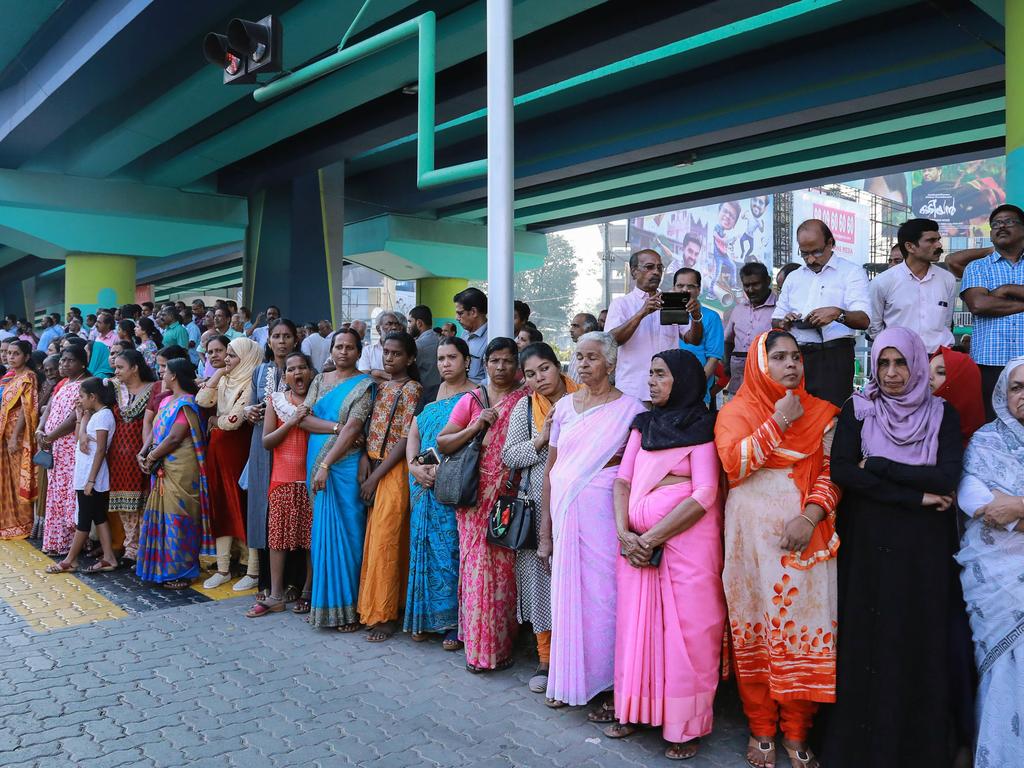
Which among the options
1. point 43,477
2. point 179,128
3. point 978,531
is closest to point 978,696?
point 978,531

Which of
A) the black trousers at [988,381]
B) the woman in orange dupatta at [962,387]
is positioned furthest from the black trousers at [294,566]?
the black trousers at [988,381]

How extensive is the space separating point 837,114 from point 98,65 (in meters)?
9.47

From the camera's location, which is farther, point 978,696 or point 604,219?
point 604,219

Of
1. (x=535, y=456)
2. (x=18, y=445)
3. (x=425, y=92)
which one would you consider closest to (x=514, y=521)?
(x=535, y=456)

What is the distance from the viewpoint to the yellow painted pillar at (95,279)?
1748 centimetres

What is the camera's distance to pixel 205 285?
125ft

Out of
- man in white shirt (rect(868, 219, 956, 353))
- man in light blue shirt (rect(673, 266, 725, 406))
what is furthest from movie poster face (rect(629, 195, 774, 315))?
man in white shirt (rect(868, 219, 956, 353))

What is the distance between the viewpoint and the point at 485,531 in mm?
4422

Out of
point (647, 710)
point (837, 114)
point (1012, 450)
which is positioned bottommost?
point (647, 710)

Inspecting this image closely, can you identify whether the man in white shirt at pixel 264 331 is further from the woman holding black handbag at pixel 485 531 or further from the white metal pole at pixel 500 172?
the woman holding black handbag at pixel 485 531

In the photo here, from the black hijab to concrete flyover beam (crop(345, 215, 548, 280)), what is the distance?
628 inches

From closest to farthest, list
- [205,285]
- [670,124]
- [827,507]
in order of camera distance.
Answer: [827,507] < [670,124] < [205,285]

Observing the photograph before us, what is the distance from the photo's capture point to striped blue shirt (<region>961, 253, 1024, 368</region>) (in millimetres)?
4273

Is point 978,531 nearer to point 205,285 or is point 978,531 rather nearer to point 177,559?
point 177,559
